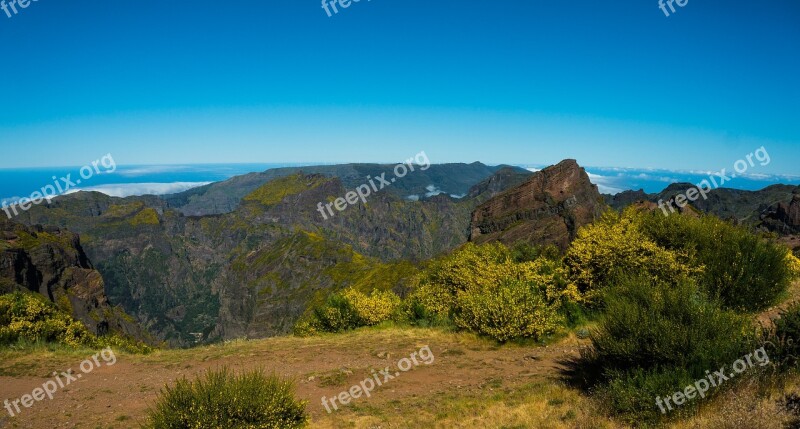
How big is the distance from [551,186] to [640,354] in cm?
10060

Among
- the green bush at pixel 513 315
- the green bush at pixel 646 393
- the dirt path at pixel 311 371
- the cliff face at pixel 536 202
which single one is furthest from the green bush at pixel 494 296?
the cliff face at pixel 536 202

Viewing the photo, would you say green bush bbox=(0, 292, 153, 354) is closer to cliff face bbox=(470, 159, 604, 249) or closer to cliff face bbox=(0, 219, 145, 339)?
cliff face bbox=(470, 159, 604, 249)

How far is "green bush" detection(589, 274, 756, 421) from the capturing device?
454 inches

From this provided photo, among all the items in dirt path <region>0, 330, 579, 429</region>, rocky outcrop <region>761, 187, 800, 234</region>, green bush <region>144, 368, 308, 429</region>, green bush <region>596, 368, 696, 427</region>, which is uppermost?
green bush <region>144, 368, 308, 429</region>

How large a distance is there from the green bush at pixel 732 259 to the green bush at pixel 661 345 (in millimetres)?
8929

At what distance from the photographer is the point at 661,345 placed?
12039 mm

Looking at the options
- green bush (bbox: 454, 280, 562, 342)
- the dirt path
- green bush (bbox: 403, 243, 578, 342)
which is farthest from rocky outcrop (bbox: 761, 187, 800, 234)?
the dirt path

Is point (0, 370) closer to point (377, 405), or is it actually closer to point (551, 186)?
point (377, 405)

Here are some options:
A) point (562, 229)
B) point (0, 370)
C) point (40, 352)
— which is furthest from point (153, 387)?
point (562, 229)

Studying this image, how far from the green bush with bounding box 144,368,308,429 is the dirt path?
3765 millimetres

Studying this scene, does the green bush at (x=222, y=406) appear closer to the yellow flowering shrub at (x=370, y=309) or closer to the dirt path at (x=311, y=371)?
the dirt path at (x=311, y=371)

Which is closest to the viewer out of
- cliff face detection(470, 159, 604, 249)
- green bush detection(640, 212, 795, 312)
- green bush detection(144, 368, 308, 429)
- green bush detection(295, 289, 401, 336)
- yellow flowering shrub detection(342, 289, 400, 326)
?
green bush detection(144, 368, 308, 429)

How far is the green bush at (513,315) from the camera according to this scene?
75.9 ft

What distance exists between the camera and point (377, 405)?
16.2m
